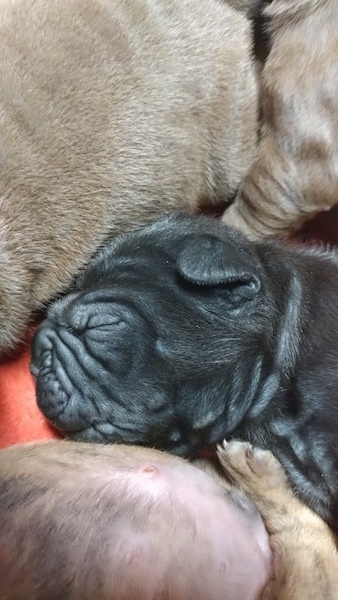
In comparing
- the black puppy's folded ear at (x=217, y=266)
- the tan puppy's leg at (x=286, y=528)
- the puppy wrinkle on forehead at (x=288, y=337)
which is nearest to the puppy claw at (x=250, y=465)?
the tan puppy's leg at (x=286, y=528)

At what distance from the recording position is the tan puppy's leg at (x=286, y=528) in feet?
5.28

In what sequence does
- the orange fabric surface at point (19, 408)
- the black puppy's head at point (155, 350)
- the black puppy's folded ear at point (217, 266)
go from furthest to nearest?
the orange fabric surface at point (19, 408) < the black puppy's head at point (155, 350) < the black puppy's folded ear at point (217, 266)

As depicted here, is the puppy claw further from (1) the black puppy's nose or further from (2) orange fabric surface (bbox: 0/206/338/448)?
(2) orange fabric surface (bbox: 0/206/338/448)

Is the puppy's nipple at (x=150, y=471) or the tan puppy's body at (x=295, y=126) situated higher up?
the tan puppy's body at (x=295, y=126)

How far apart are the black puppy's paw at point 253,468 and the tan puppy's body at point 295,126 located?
58 centimetres

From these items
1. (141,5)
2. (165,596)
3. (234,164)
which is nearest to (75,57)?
(141,5)

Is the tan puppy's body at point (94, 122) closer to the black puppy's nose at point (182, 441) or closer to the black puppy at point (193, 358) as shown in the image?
the black puppy at point (193, 358)

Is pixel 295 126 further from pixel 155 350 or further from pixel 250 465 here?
pixel 250 465

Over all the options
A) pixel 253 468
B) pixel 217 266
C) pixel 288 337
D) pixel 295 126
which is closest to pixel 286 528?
pixel 253 468

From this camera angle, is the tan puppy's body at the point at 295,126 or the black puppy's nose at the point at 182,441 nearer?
the black puppy's nose at the point at 182,441

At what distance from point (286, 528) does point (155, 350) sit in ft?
1.53

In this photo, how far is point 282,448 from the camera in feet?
5.90

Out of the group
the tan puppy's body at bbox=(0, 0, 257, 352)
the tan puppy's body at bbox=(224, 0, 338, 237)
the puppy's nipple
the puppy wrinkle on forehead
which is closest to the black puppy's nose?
the puppy's nipple

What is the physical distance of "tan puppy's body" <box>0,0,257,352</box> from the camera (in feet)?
5.53
